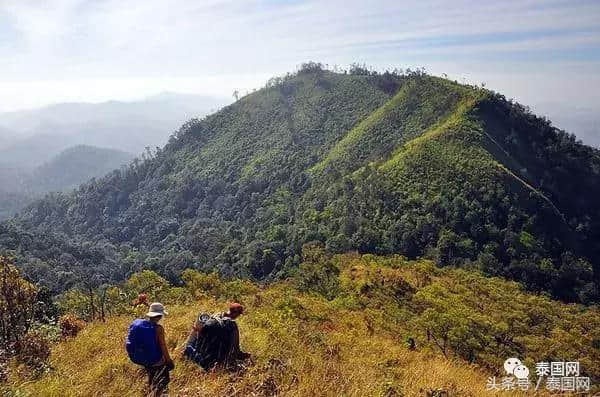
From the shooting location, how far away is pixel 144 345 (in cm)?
532

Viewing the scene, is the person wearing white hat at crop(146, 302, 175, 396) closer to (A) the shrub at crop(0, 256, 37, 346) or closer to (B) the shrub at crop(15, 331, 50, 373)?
(B) the shrub at crop(15, 331, 50, 373)

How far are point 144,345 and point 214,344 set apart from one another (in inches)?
46.6

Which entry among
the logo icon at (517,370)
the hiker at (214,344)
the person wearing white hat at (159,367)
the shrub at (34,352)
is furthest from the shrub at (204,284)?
the person wearing white hat at (159,367)

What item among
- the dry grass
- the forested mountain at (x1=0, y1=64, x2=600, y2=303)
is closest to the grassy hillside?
the dry grass

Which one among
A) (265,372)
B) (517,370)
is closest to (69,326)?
(265,372)

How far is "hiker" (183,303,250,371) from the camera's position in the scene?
6180mm

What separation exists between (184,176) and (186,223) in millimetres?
21289

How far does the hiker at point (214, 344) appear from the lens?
6180 mm

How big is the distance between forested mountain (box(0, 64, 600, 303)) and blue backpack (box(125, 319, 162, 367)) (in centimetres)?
4971

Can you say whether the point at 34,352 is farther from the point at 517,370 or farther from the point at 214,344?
the point at 517,370

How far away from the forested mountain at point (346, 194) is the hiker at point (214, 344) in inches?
1906

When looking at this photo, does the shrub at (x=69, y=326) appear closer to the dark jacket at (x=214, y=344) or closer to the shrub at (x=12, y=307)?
the shrub at (x=12, y=307)

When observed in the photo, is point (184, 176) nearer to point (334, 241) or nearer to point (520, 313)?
point (334, 241)

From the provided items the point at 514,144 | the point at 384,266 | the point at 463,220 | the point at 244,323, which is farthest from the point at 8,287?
the point at 514,144
